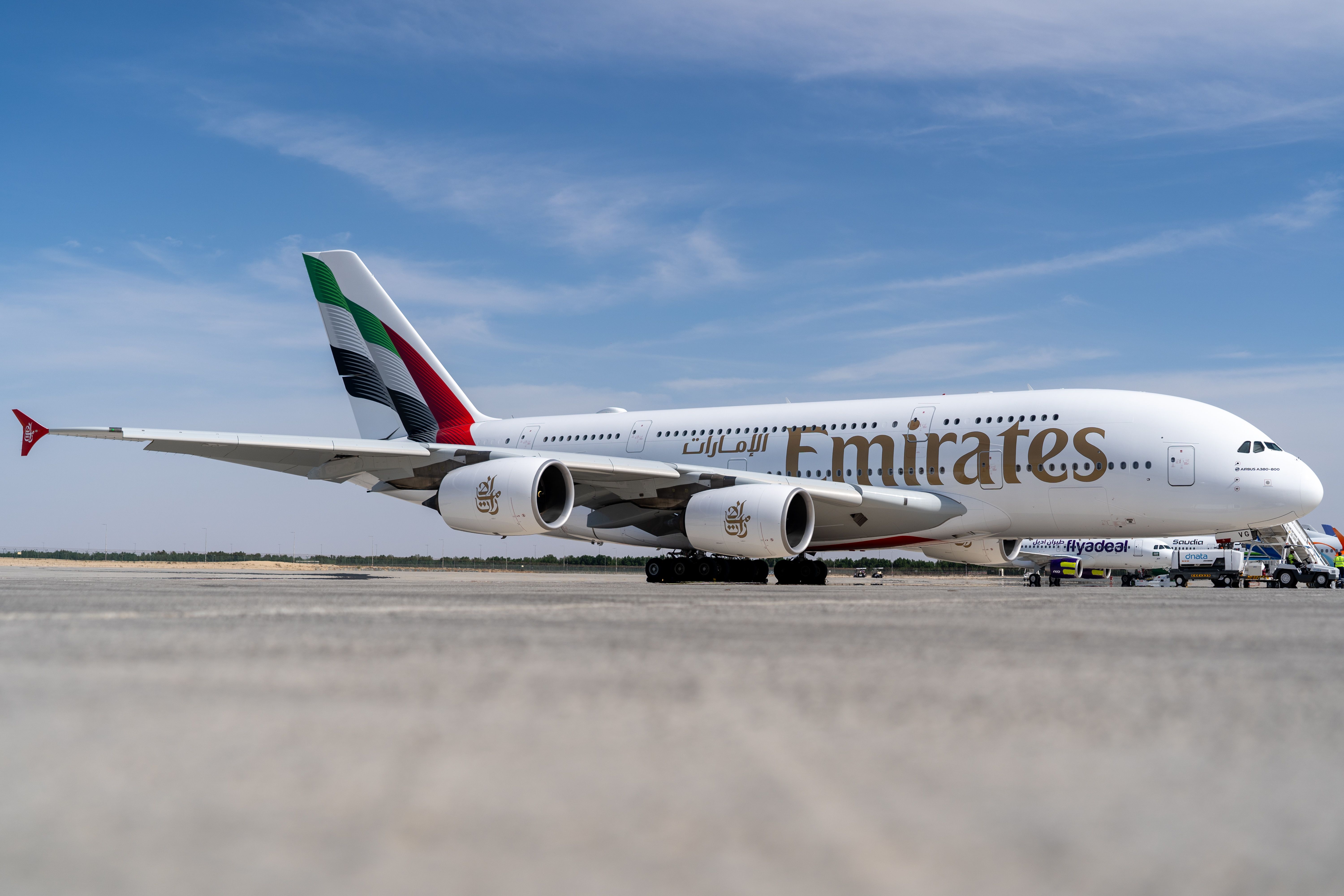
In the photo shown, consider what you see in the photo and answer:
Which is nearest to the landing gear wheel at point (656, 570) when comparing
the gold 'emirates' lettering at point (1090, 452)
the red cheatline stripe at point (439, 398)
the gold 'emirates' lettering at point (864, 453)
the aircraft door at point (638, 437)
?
the aircraft door at point (638, 437)

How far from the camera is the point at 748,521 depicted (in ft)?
56.2

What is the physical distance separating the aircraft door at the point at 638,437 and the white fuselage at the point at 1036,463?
190cm

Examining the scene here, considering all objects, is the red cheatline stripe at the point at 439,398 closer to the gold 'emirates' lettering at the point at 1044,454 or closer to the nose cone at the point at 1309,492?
the gold 'emirates' lettering at the point at 1044,454

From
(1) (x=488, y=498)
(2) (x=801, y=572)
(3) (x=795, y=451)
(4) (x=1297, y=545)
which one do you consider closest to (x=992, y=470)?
(3) (x=795, y=451)

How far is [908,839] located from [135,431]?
57.6 ft

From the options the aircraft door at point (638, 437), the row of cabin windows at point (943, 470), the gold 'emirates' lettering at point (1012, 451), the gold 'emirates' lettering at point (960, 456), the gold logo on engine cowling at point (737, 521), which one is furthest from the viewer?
the aircraft door at point (638, 437)

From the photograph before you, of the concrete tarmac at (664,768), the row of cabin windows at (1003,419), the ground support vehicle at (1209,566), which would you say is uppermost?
the row of cabin windows at (1003,419)

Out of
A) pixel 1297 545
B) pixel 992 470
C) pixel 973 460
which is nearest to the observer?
pixel 992 470

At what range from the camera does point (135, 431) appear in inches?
659

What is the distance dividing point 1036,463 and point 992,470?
2.53 ft

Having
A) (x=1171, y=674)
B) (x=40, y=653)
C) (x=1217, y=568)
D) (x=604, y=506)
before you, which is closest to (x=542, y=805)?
(x=1171, y=674)

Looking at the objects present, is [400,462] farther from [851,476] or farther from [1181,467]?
[1181,467]

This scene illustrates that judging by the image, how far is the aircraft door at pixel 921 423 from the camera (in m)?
19.6

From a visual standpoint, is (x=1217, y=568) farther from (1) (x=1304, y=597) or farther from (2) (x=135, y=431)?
(2) (x=135, y=431)
